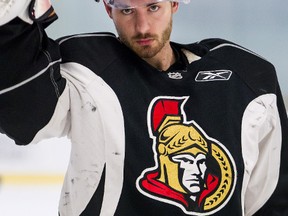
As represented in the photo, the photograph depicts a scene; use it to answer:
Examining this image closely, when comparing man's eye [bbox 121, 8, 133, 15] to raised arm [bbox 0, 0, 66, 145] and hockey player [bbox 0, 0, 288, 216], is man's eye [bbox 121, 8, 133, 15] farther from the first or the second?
raised arm [bbox 0, 0, 66, 145]

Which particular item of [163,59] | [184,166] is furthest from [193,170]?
[163,59]

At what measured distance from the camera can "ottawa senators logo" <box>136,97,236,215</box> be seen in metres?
1.30

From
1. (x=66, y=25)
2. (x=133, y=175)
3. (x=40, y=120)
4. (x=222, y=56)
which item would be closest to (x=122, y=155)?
(x=133, y=175)

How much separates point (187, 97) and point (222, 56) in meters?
0.17

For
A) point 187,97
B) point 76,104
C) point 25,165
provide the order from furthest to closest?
1. point 25,165
2. point 187,97
3. point 76,104

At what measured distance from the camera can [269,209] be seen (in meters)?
1.53

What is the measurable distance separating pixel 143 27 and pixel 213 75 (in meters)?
0.20

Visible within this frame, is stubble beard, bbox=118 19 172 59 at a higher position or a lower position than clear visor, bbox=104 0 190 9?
lower

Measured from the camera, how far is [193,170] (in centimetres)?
133

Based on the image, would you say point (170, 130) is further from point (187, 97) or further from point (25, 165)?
point (25, 165)

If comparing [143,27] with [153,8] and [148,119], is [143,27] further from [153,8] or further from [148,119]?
[148,119]

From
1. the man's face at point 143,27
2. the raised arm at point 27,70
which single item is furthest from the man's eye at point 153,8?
the raised arm at point 27,70

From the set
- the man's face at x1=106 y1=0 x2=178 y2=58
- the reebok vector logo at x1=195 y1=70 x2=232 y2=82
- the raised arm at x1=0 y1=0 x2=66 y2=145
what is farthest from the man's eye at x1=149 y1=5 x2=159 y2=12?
the raised arm at x1=0 y1=0 x2=66 y2=145

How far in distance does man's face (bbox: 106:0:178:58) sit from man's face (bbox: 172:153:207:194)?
0.79 ft
